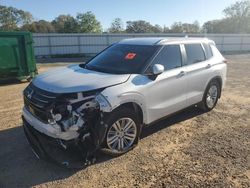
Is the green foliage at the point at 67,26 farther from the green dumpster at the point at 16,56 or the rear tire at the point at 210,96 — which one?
the rear tire at the point at 210,96

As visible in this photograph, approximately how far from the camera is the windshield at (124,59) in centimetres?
480

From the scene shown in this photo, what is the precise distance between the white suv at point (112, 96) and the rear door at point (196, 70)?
2 cm

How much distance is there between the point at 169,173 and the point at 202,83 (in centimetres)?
278

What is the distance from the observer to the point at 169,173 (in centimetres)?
396

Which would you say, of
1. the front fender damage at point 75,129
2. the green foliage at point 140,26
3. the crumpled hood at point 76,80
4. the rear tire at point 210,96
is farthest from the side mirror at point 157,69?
the green foliage at point 140,26

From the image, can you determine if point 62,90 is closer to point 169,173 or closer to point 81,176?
point 81,176

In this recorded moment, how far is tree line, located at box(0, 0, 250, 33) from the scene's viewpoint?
55.9m

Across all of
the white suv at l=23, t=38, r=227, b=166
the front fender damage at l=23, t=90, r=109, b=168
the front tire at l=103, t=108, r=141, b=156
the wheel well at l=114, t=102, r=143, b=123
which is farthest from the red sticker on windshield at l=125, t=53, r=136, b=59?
the front fender damage at l=23, t=90, r=109, b=168

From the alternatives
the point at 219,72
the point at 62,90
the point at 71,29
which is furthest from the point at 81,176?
the point at 71,29

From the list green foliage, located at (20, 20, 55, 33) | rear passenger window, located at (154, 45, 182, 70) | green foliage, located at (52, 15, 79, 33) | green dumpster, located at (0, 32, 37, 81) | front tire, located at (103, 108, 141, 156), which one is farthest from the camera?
green foliage, located at (52, 15, 79, 33)

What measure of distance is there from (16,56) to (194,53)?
7.72m

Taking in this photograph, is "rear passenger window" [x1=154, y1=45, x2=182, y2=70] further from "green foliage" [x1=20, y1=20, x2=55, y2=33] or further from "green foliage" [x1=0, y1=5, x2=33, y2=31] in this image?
"green foliage" [x1=0, y1=5, x2=33, y2=31]

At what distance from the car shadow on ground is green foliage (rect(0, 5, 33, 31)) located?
54795mm

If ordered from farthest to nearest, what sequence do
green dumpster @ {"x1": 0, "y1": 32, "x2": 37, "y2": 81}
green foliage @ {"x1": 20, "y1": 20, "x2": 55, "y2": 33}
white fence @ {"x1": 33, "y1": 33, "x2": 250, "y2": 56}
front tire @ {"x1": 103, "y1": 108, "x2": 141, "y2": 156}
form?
green foliage @ {"x1": 20, "y1": 20, "x2": 55, "y2": 33}, white fence @ {"x1": 33, "y1": 33, "x2": 250, "y2": 56}, green dumpster @ {"x1": 0, "y1": 32, "x2": 37, "y2": 81}, front tire @ {"x1": 103, "y1": 108, "x2": 141, "y2": 156}
